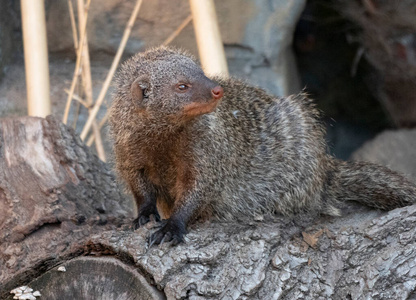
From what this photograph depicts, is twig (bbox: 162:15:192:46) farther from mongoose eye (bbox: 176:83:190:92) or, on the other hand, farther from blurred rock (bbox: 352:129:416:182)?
blurred rock (bbox: 352:129:416:182)

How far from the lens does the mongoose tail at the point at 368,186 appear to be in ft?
9.48

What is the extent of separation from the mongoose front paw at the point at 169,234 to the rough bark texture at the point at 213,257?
0.04 metres

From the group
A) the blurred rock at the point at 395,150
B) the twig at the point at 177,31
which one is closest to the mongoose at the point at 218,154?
the twig at the point at 177,31

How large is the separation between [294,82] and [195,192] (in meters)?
3.06

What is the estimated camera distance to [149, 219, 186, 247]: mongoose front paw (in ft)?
7.74

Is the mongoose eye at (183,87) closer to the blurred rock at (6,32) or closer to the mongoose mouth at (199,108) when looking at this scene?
the mongoose mouth at (199,108)

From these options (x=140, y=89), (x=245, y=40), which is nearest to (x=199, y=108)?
(x=140, y=89)

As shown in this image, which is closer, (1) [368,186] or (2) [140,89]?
(2) [140,89]

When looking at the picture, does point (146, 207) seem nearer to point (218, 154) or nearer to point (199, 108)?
point (218, 154)

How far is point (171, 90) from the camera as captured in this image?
2.64m

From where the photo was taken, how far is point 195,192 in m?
2.72

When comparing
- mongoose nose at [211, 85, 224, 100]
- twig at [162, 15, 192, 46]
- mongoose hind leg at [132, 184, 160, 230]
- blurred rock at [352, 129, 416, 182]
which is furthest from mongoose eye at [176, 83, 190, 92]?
blurred rock at [352, 129, 416, 182]

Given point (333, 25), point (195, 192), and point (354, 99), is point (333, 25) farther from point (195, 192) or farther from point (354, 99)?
point (195, 192)

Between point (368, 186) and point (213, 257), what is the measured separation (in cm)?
114
